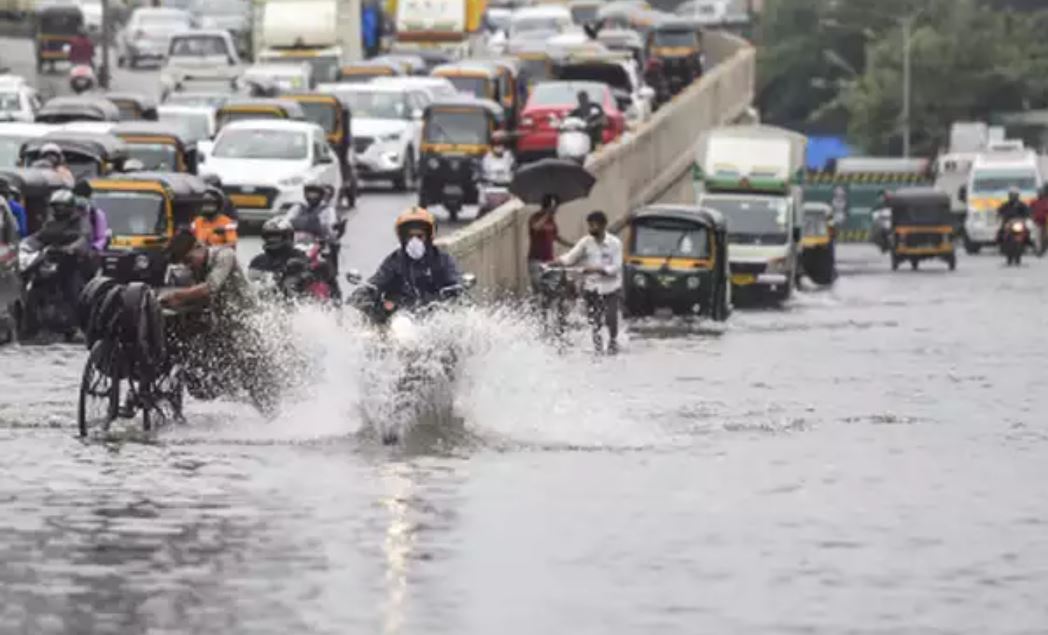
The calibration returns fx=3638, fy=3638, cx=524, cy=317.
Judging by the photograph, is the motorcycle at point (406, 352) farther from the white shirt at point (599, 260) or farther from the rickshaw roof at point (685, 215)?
the rickshaw roof at point (685, 215)

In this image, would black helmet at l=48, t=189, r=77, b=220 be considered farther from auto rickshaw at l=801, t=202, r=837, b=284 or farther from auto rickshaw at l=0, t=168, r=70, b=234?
auto rickshaw at l=801, t=202, r=837, b=284

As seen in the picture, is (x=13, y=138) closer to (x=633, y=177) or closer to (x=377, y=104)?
(x=633, y=177)

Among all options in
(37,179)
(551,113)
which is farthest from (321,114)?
(37,179)

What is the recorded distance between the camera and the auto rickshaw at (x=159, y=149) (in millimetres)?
49281

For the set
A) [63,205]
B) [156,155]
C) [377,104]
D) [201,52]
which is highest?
[63,205]

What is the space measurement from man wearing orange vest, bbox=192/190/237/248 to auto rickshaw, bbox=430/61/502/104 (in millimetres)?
35823

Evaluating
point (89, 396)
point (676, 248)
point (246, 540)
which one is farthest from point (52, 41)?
point (246, 540)

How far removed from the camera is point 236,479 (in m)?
21.8

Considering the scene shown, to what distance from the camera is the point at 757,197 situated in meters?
59.3

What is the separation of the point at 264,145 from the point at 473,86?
807 inches

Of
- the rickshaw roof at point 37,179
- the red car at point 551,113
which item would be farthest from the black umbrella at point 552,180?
the red car at point 551,113

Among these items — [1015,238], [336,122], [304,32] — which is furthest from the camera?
[304,32]

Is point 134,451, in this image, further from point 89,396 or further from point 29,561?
point 29,561

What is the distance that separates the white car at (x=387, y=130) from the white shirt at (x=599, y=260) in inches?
1042
